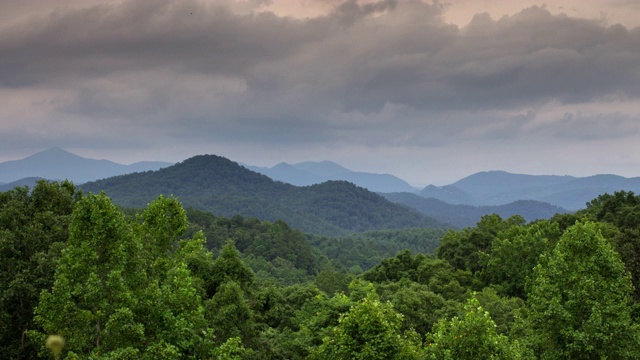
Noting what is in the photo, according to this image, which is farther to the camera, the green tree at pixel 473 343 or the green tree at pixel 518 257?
the green tree at pixel 518 257

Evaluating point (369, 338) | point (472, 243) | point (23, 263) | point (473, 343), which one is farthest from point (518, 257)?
point (23, 263)

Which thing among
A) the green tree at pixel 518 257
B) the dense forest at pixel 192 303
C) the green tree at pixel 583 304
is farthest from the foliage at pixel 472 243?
the green tree at pixel 583 304

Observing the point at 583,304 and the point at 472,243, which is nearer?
the point at 583,304

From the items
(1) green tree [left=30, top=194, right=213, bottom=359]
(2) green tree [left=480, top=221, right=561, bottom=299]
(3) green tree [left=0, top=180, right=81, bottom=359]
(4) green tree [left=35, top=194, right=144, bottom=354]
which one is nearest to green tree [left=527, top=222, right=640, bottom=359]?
(1) green tree [left=30, top=194, right=213, bottom=359]

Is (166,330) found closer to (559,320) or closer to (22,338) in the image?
(22,338)

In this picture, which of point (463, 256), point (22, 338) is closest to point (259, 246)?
point (463, 256)

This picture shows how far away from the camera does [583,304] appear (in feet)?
70.4

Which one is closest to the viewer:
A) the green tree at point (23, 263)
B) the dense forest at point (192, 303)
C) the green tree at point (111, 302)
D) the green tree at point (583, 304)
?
the green tree at point (111, 302)

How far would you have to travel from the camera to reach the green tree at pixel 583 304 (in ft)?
68.1

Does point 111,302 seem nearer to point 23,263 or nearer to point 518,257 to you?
point 23,263

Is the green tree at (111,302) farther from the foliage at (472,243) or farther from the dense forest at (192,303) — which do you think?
the foliage at (472,243)

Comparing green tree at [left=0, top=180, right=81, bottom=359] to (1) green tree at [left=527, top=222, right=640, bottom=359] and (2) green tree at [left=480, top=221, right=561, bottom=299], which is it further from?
(2) green tree at [left=480, top=221, right=561, bottom=299]

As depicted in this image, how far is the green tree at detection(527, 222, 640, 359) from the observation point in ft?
68.1

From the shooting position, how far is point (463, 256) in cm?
6419
